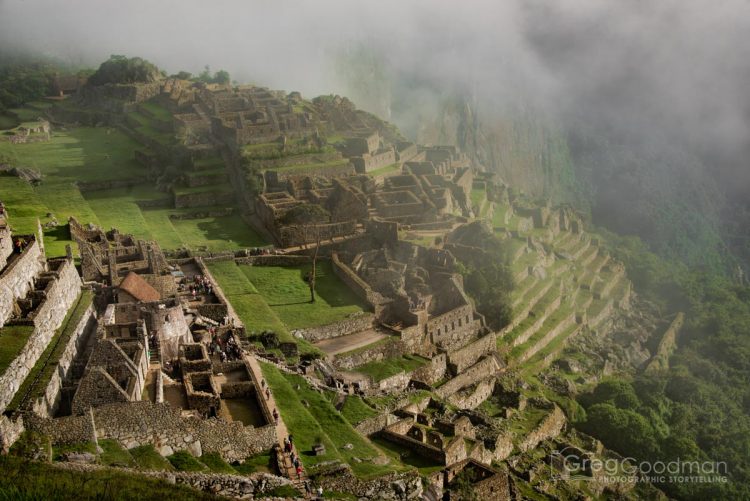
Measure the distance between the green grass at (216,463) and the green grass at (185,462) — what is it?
40 cm

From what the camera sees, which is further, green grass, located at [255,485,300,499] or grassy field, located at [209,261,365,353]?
grassy field, located at [209,261,365,353]

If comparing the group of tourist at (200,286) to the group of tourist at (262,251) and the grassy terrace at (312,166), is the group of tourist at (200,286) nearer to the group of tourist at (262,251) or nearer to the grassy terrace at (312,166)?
the group of tourist at (262,251)

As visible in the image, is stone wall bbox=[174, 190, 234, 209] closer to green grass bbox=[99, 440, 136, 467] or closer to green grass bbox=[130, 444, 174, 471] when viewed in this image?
green grass bbox=[130, 444, 174, 471]

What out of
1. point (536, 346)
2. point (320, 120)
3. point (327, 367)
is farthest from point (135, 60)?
point (327, 367)

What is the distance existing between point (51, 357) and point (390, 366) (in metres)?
17.7

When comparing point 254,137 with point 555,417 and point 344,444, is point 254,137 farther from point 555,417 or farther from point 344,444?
point 344,444

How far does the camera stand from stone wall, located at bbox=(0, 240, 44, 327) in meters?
31.8

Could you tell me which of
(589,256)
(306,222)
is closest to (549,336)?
(306,222)

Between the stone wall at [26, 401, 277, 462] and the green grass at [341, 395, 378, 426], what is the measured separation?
6.96 meters

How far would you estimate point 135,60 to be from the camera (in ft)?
326

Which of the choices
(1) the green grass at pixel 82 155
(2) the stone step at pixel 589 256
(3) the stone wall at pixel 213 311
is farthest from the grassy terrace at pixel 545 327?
(1) the green grass at pixel 82 155

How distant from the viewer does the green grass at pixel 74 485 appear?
21.6m

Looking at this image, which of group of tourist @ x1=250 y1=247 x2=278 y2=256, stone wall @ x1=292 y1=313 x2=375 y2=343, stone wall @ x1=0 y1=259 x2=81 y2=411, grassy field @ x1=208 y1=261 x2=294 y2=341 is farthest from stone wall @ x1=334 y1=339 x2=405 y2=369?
group of tourist @ x1=250 y1=247 x2=278 y2=256

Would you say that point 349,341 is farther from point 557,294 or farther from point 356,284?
point 557,294
